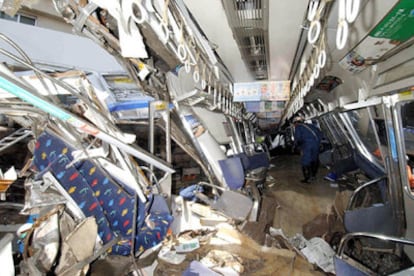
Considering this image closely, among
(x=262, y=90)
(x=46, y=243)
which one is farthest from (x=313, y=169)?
(x=46, y=243)

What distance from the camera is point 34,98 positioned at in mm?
1287

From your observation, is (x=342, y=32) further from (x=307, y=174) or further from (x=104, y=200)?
(x=307, y=174)

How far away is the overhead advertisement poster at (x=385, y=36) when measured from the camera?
1.42m

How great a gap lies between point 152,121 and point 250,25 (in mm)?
1408

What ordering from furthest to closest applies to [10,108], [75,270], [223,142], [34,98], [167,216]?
[223,142]
[167,216]
[75,270]
[10,108]
[34,98]

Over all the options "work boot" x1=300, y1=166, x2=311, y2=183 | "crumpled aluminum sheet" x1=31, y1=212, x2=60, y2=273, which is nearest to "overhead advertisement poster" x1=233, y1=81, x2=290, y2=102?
"crumpled aluminum sheet" x1=31, y1=212, x2=60, y2=273

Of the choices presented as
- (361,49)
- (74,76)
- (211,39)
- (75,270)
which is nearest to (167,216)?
(75,270)

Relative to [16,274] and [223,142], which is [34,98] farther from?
[223,142]

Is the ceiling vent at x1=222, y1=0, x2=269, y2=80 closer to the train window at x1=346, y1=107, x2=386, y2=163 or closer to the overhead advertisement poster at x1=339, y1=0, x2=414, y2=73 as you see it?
the overhead advertisement poster at x1=339, y1=0, x2=414, y2=73

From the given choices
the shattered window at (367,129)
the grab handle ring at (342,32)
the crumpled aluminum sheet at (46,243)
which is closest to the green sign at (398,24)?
the grab handle ring at (342,32)

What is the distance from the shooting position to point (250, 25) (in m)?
1.77

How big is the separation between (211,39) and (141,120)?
74.2 inches

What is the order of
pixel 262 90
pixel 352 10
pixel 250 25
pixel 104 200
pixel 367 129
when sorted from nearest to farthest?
pixel 352 10 < pixel 250 25 < pixel 104 200 < pixel 262 90 < pixel 367 129

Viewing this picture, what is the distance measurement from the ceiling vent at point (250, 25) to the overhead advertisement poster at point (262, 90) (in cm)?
116
